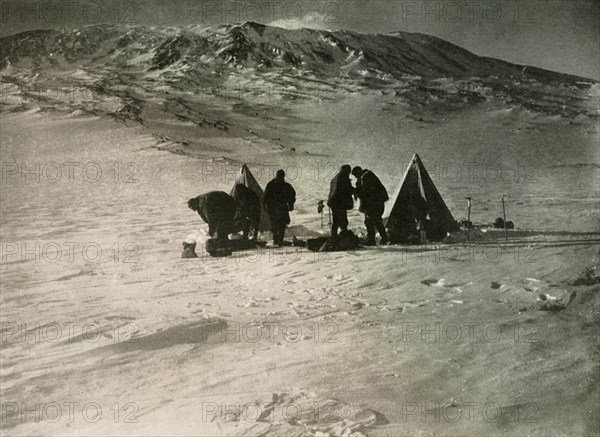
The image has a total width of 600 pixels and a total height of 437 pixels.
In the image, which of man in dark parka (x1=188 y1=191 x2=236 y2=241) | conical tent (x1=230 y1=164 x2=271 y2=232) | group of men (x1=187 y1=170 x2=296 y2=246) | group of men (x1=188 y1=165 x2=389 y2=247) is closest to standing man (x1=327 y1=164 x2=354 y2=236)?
group of men (x1=188 y1=165 x2=389 y2=247)

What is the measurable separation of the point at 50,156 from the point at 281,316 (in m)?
1.29

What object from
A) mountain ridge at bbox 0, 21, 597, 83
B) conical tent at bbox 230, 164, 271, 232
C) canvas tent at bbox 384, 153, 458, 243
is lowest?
canvas tent at bbox 384, 153, 458, 243

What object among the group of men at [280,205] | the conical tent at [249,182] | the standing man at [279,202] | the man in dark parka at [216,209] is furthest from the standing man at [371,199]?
the man in dark parka at [216,209]

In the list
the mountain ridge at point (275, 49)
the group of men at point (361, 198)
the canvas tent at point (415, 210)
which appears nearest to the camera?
the mountain ridge at point (275, 49)

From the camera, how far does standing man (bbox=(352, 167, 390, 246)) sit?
10.6 ft

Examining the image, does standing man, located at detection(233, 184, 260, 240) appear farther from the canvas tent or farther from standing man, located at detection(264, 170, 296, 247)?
the canvas tent

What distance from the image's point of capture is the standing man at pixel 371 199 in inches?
128

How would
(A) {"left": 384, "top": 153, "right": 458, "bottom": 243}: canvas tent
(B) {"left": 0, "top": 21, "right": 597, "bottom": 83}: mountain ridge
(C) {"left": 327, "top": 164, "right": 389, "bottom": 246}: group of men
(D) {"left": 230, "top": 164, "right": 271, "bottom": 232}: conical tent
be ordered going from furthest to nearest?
1. (A) {"left": 384, "top": 153, "right": 458, "bottom": 243}: canvas tent
2. (C) {"left": 327, "top": 164, "right": 389, "bottom": 246}: group of men
3. (D) {"left": 230, "top": 164, "right": 271, "bottom": 232}: conical tent
4. (B) {"left": 0, "top": 21, "right": 597, "bottom": 83}: mountain ridge

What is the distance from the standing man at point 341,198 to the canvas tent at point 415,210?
272mm

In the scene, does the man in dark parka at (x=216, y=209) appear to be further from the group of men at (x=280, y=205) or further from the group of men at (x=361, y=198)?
the group of men at (x=361, y=198)

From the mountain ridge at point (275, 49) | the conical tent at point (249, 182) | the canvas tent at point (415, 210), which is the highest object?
the mountain ridge at point (275, 49)

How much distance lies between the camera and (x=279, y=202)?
10.3ft

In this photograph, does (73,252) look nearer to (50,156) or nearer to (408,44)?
(50,156)

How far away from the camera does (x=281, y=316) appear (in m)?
2.86
